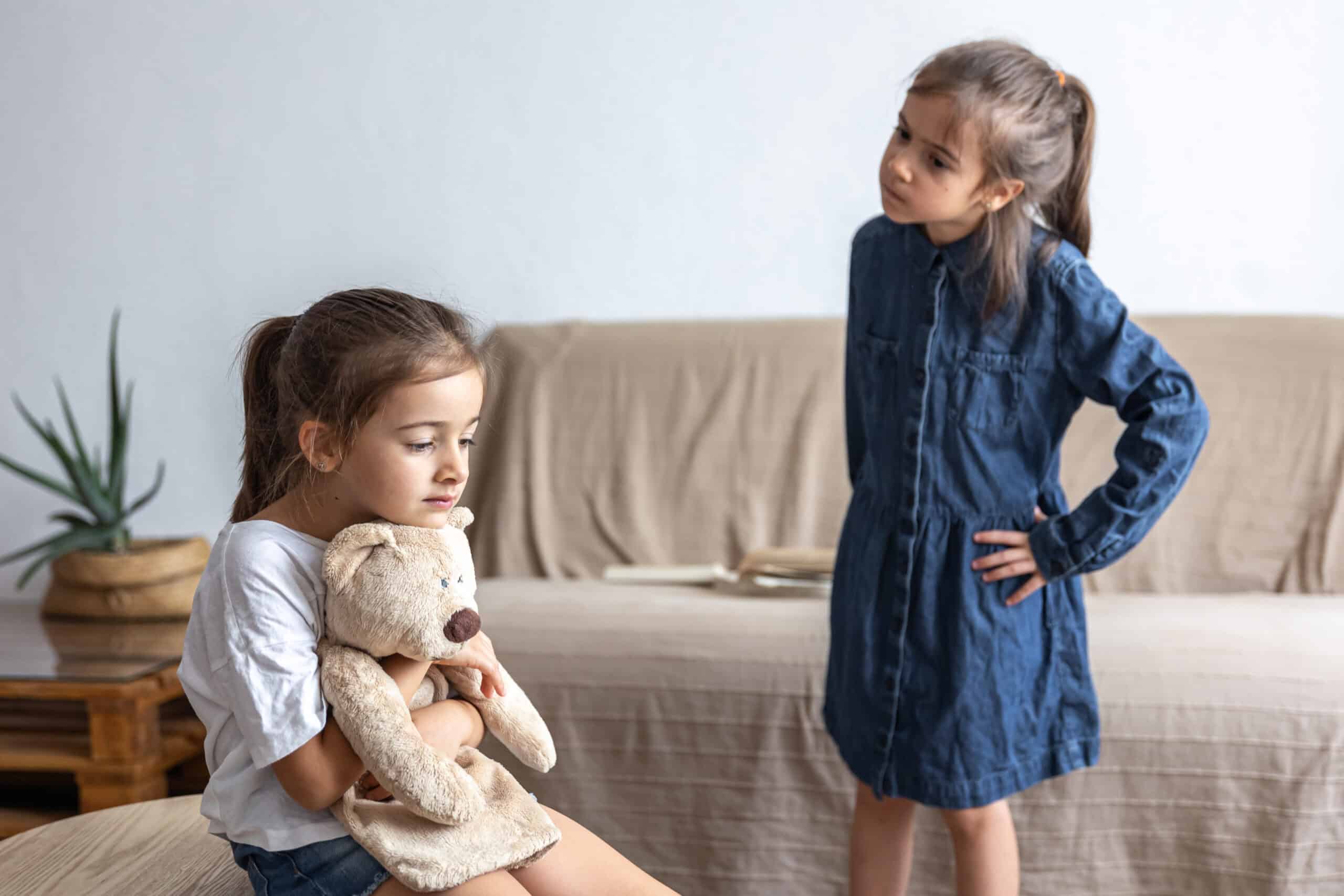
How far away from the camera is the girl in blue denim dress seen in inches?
51.2

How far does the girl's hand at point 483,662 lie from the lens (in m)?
0.94

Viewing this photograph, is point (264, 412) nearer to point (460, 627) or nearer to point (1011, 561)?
point (460, 627)

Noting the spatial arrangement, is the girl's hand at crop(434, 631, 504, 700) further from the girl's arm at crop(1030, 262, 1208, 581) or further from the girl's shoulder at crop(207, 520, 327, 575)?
the girl's arm at crop(1030, 262, 1208, 581)

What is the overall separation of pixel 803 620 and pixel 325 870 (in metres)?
1.12

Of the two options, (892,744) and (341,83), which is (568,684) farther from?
(341,83)

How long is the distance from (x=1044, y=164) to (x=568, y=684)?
3.48 ft

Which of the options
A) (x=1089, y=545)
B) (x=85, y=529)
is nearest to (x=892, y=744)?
(x=1089, y=545)

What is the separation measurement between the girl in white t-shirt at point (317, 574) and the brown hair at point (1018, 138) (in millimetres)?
656

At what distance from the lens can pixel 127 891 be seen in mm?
1046

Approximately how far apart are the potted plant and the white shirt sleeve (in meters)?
1.60

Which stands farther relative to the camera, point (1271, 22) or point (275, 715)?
point (1271, 22)

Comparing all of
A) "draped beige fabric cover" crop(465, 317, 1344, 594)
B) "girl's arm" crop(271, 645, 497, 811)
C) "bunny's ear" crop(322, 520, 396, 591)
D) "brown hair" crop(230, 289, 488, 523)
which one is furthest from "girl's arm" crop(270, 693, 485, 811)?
"draped beige fabric cover" crop(465, 317, 1344, 594)

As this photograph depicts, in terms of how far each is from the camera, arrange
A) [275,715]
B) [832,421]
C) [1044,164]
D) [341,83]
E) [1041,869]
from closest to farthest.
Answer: [275,715], [1044,164], [1041,869], [832,421], [341,83]

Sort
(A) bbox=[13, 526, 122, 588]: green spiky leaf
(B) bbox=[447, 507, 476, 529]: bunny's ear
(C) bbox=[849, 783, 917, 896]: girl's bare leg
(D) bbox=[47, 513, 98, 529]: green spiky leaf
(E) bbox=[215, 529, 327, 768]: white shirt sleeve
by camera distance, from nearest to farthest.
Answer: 1. (E) bbox=[215, 529, 327, 768]: white shirt sleeve
2. (B) bbox=[447, 507, 476, 529]: bunny's ear
3. (C) bbox=[849, 783, 917, 896]: girl's bare leg
4. (A) bbox=[13, 526, 122, 588]: green spiky leaf
5. (D) bbox=[47, 513, 98, 529]: green spiky leaf
